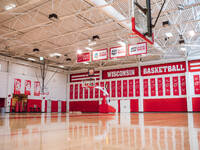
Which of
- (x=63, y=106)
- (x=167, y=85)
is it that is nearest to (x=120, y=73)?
(x=167, y=85)

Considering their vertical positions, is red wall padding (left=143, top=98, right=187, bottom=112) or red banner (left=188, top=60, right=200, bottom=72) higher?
red banner (left=188, top=60, right=200, bottom=72)

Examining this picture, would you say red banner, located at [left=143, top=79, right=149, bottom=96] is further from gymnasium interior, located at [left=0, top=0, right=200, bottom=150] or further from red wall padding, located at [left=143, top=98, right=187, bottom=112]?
red wall padding, located at [left=143, top=98, right=187, bottom=112]

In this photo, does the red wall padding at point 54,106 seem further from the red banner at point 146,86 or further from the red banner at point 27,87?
the red banner at point 146,86

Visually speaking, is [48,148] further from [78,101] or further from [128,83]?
[78,101]

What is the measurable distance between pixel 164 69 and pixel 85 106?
1396 cm

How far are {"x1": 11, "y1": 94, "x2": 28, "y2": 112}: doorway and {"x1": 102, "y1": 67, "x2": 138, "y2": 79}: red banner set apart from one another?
12.5 meters

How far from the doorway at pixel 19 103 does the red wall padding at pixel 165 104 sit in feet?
56.3

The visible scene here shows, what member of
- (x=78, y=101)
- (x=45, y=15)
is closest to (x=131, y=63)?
(x=78, y=101)

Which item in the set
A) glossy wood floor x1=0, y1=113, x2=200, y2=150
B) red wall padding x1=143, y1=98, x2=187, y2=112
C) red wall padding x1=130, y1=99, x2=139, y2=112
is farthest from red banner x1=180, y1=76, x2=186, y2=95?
glossy wood floor x1=0, y1=113, x2=200, y2=150

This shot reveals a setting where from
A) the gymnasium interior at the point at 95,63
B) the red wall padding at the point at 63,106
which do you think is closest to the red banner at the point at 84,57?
the gymnasium interior at the point at 95,63

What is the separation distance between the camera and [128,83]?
29.0 meters

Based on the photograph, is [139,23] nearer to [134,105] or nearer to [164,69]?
[164,69]

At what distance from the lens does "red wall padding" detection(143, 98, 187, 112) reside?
25016 millimetres

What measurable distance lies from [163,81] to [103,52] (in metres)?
13.1
